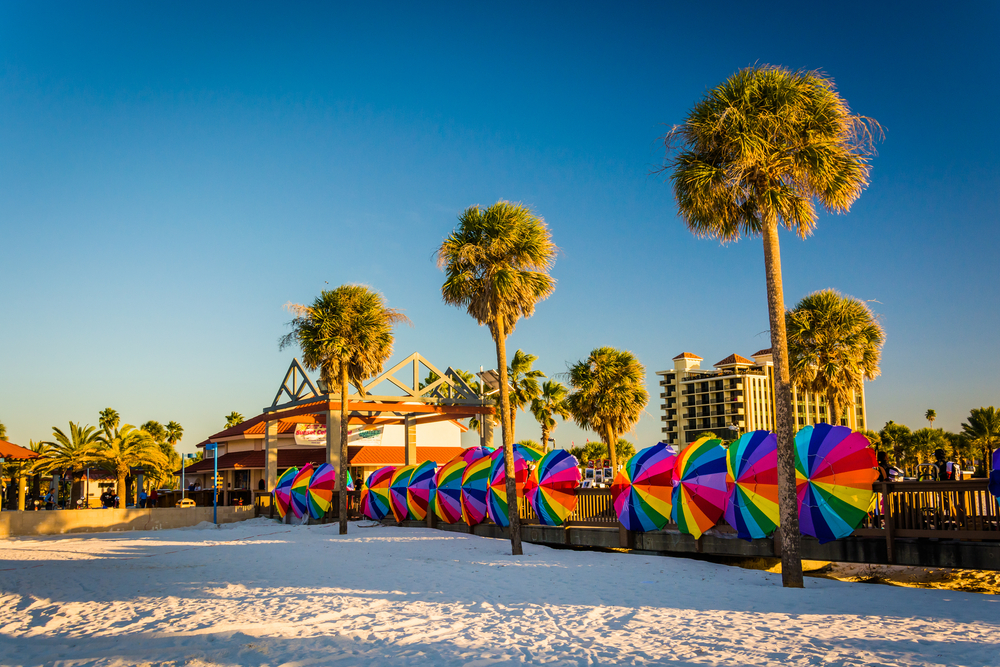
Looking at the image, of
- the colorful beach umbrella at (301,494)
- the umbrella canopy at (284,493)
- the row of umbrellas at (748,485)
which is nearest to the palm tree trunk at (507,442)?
the row of umbrellas at (748,485)

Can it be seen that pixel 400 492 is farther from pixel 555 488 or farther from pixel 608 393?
pixel 608 393

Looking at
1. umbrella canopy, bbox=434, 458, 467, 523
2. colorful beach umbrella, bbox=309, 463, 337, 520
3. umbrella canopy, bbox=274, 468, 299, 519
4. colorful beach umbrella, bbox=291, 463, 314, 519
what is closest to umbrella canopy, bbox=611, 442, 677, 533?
umbrella canopy, bbox=434, 458, 467, 523

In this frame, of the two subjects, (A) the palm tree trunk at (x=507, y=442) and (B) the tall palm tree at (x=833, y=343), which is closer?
(A) the palm tree trunk at (x=507, y=442)

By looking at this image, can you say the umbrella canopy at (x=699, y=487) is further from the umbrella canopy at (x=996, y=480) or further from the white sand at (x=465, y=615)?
the umbrella canopy at (x=996, y=480)

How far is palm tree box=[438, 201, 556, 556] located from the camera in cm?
1848

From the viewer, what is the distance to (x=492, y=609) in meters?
10.5

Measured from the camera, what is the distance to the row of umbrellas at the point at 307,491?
28.2 m

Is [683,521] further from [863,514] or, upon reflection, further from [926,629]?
[926,629]

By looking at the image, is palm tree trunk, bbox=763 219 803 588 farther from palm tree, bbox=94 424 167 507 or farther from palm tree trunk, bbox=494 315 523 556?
palm tree, bbox=94 424 167 507

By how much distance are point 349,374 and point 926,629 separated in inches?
883

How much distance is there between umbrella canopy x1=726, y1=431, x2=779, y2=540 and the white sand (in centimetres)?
101

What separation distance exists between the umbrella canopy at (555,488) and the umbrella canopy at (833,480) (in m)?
6.74

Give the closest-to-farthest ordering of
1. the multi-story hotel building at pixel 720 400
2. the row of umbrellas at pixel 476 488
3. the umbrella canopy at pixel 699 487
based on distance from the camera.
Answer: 1. the umbrella canopy at pixel 699 487
2. the row of umbrellas at pixel 476 488
3. the multi-story hotel building at pixel 720 400

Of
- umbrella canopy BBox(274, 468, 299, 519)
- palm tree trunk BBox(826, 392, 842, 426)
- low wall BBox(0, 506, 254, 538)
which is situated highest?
palm tree trunk BBox(826, 392, 842, 426)
